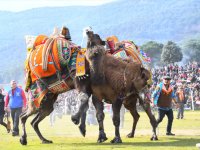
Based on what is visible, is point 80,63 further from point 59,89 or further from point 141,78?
point 141,78

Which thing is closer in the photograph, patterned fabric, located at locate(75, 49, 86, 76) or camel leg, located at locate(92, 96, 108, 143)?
patterned fabric, located at locate(75, 49, 86, 76)

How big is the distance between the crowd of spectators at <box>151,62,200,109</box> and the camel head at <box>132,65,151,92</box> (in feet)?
90.3

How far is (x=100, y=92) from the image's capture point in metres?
17.9

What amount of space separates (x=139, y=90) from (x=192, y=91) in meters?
35.8

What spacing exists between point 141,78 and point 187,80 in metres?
40.4

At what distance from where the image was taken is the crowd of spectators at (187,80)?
176 ft

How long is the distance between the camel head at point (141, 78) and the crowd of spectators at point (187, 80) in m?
27.5

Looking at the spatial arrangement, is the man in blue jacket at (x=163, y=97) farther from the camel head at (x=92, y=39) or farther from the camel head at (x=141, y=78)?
the camel head at (x=92, y=39)

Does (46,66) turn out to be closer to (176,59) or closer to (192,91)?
(192,91)

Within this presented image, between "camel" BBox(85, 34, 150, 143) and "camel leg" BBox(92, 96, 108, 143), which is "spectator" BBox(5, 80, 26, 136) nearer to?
"camel leg" BBox(92, 96, 108, 143)

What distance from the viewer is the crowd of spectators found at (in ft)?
176

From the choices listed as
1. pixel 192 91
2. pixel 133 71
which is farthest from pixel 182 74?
pixel 133 71

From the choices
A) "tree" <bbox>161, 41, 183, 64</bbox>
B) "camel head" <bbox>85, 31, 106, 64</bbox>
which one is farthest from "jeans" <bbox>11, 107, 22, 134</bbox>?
"tree" <bbox>161, 41, 183, 64</bbox>

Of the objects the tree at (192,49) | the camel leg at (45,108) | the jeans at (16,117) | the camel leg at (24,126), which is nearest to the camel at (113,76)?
the camel leg at (45,108)
